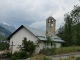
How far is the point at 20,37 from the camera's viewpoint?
44906 millimetres

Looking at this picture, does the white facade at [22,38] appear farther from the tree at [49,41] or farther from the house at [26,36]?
the tree at [49,41]

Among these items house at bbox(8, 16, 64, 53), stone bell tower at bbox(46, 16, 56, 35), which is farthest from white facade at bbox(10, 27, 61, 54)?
stone bell tower at bbox(46, 16, 56, 35)

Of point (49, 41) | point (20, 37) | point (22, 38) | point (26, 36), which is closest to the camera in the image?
point (49, 41)

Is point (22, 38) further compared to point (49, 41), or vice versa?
point (22, 38)

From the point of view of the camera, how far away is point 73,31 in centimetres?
5491

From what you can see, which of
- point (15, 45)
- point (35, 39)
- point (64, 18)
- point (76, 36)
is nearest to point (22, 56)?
point (35, 39)

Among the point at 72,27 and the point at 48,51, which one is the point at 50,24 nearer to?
the point at 72,27

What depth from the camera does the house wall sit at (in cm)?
4287

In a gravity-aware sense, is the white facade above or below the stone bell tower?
below

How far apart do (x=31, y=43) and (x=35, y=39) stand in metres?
2.17

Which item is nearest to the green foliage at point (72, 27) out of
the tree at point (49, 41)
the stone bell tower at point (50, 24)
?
the stone bell tower at point (50, 24)

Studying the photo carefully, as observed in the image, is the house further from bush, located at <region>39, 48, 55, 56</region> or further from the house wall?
bush, located at <region>39, 48, 55, 56</region>

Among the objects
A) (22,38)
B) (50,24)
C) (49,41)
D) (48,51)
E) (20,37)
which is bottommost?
(48,51)

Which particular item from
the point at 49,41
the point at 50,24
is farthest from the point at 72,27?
the point at 49,41
